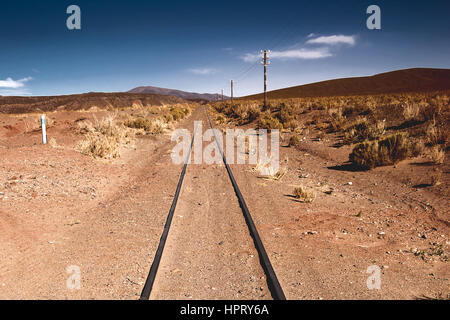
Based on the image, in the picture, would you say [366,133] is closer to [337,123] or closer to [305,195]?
[337,123]

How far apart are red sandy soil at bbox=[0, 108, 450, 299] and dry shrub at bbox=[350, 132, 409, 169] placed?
1.35 feet

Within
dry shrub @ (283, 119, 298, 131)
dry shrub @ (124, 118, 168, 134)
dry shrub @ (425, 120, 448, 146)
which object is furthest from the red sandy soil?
dry shrub @ (124, 118, 168, 134)

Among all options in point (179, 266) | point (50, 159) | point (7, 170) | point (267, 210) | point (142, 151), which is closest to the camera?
point (179, 266)

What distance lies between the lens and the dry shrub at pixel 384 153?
1040 centimetres

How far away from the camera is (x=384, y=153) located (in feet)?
34.2

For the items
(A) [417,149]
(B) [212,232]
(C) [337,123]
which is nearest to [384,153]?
(A) [417,149]

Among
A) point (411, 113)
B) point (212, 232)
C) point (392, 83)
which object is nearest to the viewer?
point (212, 232)

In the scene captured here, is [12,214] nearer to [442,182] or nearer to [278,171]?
[278,171]

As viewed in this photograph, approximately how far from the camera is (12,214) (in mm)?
5949

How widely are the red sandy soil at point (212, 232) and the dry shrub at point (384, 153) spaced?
411 millimetres

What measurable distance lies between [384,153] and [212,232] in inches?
317
